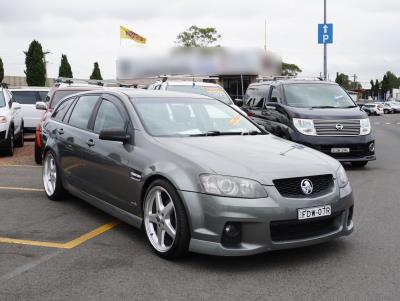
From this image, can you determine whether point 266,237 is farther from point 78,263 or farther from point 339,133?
point 339,133

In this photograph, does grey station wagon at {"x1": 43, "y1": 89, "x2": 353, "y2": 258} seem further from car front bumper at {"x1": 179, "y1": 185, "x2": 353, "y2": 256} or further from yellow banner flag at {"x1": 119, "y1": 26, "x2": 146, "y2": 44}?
yellow banner flag at {"x1": 119, "y1": 26, "x2": 146, "y2": 44}

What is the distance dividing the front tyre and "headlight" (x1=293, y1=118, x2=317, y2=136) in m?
6.14

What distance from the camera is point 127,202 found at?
5227 millimetres

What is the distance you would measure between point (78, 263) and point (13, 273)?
529 mm

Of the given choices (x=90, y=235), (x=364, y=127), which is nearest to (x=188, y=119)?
(x=90, y=235)

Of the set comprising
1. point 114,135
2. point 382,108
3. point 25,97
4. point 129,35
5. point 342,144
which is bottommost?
point 342,144

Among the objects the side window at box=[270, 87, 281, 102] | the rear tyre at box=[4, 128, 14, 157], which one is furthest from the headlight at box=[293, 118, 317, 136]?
the rear tyre at box=[4, 128, 14, 157]

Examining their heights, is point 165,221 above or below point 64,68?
below

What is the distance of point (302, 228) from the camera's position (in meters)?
4.50

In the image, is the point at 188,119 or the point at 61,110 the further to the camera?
the point at 61,110

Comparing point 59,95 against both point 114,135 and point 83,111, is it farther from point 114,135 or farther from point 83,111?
point 114,135

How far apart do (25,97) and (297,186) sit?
1532 cm

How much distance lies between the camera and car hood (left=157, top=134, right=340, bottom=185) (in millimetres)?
4438

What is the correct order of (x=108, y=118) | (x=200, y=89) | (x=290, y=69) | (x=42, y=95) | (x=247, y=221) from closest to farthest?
(x=247, y=221), (x=108, y=118), (x=200, y=89), (x=42, y=95), (x=290, y=69)
